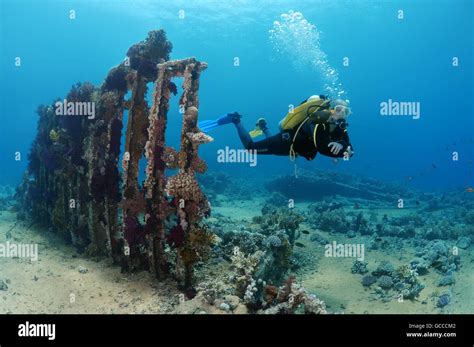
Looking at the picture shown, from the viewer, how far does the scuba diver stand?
631 centimetres

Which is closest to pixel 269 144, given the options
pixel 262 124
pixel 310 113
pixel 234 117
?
pixel 262 124

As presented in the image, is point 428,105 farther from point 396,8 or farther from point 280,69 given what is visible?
point 396,8

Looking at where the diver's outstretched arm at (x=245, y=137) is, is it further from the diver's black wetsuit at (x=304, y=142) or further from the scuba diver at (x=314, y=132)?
the scuba diver at (x=314, y=132)

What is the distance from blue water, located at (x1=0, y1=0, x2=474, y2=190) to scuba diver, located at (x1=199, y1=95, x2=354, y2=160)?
28.0 ft

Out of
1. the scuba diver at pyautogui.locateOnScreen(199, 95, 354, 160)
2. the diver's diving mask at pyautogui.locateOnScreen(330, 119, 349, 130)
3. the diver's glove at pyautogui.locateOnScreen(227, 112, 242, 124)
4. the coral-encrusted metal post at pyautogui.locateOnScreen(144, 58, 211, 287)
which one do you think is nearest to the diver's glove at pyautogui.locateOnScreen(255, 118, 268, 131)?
the diver's glove at pyautogui.locateOnScreen(227, 112, 242, 124)

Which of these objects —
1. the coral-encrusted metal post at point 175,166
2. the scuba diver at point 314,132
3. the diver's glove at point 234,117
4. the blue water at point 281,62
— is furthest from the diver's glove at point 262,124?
the blue water at point 281,62

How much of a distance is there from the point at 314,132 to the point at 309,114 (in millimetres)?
447

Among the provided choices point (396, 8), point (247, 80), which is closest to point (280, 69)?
point (247, 80)

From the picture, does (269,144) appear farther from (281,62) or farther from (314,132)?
(281,62)

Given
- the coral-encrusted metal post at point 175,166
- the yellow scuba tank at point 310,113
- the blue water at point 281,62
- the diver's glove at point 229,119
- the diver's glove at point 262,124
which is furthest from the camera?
the blue water at point 281,62

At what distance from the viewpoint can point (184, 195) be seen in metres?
7.48

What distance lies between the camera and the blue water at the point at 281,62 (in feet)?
168

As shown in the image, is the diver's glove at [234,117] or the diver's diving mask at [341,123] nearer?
the diver's diving mask at [341,123]
